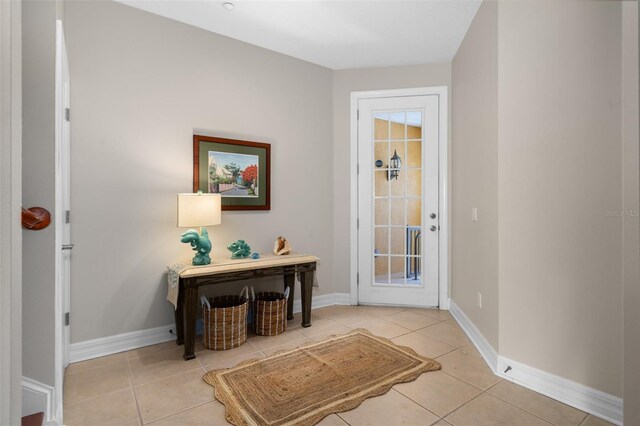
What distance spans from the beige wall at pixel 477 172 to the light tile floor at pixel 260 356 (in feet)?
1.19

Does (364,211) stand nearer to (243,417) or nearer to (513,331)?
(513,331)

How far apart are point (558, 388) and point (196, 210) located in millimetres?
2622

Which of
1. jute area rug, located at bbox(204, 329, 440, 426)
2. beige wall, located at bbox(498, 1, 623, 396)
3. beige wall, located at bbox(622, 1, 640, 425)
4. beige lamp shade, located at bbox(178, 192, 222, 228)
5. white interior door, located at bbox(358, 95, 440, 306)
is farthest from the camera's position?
white interior door, located at bbox(358, 95, 440, 306)

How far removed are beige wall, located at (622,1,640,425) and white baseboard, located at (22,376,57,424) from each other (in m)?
2.10

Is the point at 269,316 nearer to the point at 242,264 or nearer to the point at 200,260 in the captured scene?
the point at 242,264

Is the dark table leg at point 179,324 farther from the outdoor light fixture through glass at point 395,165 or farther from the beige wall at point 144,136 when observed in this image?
the outdoor light fixture through glass at point 395,165

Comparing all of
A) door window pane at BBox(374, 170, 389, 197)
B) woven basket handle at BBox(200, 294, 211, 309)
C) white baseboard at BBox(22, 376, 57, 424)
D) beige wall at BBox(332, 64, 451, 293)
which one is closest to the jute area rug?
woven basket handle at BBox(200, 294, 211, 309)

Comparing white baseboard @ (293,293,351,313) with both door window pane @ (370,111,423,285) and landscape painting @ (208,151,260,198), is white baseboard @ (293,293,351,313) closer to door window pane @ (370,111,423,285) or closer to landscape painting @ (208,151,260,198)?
door window pane @ (370,111,423,285)

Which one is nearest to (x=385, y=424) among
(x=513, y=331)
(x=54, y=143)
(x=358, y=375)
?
(x=358, y=375)

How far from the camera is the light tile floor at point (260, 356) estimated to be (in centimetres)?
179

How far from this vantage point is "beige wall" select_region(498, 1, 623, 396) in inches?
68.6

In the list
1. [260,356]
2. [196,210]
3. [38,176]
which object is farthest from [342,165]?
[38,176]

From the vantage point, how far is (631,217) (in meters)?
0.97

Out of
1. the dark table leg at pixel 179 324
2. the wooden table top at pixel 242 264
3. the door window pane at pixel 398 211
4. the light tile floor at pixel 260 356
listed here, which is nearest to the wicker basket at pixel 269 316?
the light tile floor at pixel 260 356
